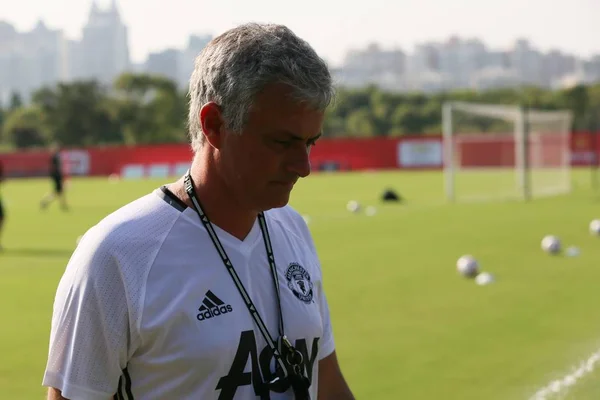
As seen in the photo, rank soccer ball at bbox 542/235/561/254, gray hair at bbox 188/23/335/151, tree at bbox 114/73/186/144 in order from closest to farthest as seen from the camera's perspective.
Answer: gray hair at bbox 188/23/335/151 < soccer ball at bbox 542/235/561/254 < tree at bbox 114/73/186/144

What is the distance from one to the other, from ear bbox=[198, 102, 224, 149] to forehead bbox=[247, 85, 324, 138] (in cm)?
10

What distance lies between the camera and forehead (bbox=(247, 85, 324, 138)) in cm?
264

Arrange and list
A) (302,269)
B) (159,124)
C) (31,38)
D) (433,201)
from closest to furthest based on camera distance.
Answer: (302,269)
(433,201)
(159,124)
(31,38)

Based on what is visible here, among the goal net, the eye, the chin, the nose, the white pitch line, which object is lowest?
the goal net

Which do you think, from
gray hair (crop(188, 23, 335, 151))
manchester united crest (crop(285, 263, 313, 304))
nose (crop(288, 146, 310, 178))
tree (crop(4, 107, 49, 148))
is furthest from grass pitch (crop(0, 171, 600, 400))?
tree (crop(4, 107, 49, 148))

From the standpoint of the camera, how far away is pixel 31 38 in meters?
178

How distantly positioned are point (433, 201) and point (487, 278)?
1746 centimetres

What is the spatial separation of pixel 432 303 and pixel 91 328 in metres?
9.07

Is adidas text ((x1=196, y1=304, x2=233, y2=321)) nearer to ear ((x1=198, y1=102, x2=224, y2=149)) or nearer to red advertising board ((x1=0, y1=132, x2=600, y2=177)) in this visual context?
ear ((x1=198, y1=102, x2=224, y2=149))

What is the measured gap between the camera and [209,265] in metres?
2.78

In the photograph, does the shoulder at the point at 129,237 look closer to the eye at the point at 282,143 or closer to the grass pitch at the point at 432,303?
the eye at the point at 282,143

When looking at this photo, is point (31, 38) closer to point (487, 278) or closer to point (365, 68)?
point (365, 68)

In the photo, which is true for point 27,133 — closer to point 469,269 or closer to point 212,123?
point 469,269

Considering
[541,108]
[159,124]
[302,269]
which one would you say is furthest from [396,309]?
[159,124]
